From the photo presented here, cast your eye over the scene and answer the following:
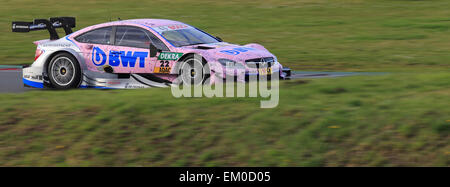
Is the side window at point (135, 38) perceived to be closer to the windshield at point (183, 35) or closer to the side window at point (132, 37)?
the side window at point (132, 37)

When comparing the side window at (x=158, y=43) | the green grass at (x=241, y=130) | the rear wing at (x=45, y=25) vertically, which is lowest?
the green grass at (x=241, y=130)

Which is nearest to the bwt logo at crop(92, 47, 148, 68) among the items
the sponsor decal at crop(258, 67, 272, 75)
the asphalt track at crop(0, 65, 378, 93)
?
the asphalt track at crop(0, 65, 378, 93)

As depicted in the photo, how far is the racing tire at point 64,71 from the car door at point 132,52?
64 centimetres

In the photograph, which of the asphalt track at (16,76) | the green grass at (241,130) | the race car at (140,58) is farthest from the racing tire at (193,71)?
the asphalt track at (16,76)

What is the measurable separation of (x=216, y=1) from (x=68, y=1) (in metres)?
6.71

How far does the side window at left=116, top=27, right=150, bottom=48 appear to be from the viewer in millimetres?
11414

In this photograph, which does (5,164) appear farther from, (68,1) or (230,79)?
(68,1)

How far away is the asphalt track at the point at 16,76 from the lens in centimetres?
1249

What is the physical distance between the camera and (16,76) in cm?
1412

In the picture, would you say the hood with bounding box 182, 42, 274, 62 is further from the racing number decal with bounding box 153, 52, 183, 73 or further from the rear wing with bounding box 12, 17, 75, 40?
the rear wing with bounding box 12, 17, 75, 40

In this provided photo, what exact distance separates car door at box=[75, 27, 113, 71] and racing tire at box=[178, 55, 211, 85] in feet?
4.72

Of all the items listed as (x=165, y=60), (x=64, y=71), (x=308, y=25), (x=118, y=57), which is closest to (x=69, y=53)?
(x=64, y=71)

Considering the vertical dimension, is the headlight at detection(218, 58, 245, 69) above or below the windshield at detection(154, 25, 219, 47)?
below

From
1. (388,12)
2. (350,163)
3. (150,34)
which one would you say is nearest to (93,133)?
(350,163)
